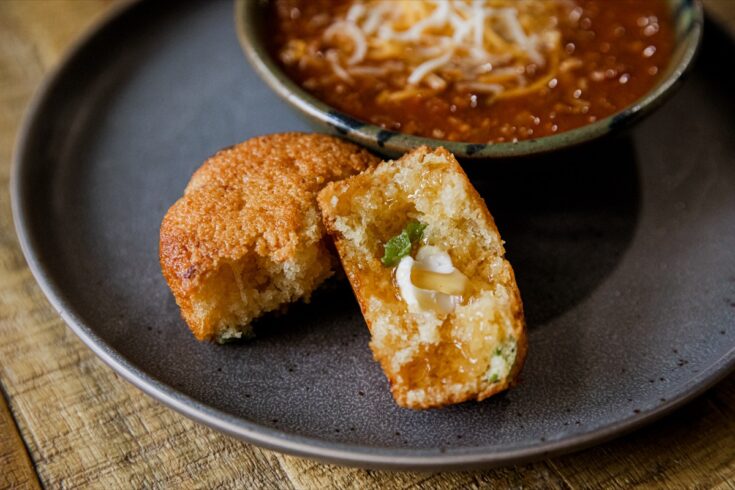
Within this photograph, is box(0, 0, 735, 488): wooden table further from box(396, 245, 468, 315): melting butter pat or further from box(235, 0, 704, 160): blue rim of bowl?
box(235, 0, 704, 160): blue rim of bowl

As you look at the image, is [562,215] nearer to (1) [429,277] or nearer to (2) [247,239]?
(1) [429,277]

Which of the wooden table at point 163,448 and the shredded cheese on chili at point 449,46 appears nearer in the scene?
the wooden table at point 163,448

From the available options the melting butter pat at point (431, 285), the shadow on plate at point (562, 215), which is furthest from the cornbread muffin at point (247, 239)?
the shadow on plate at point (562, 215)

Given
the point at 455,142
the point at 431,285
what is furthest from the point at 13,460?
the point at 455,142

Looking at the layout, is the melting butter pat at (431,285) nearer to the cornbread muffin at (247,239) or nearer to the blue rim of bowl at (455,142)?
the cornbread muffin at (247,239)

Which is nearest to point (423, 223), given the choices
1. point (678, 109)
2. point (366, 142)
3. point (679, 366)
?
point (366, 142)

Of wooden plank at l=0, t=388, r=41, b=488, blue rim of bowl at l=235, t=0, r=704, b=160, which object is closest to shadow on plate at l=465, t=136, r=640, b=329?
blue rim of bowl at l=235, t=0, r=704, b=160
